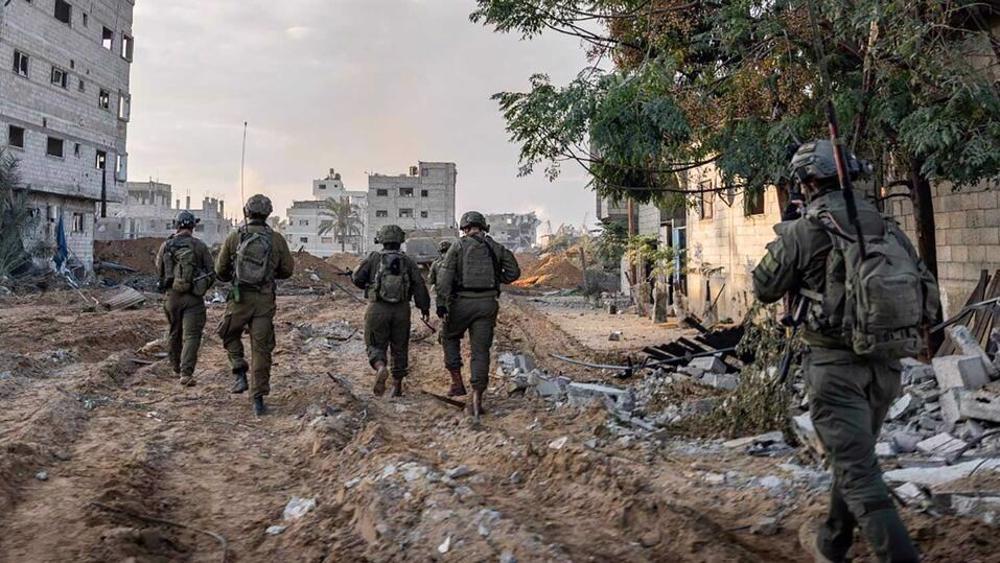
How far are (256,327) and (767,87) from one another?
19.5ft

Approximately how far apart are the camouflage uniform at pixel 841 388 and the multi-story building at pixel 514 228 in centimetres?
6912

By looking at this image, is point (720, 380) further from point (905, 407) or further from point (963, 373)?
point (963, 373)

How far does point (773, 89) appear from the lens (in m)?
7.79

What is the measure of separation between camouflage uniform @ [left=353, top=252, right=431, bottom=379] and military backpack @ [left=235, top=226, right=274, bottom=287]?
0.98 meters

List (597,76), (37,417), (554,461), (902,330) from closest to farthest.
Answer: (902,330), (554,461), (37,417), (597,76)

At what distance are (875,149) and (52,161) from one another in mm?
26698

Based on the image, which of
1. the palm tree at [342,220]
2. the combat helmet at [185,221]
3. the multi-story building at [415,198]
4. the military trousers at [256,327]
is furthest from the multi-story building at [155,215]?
the military trousers at [256,327]

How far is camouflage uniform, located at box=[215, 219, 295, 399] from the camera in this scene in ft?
20.8

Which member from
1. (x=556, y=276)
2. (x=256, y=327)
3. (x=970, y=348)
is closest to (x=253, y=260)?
(x=256, y=327)

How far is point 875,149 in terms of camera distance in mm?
7828

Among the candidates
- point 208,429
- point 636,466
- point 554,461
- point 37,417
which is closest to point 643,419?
point 636,466

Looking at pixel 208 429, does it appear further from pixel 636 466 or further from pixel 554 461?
pixel 636 466

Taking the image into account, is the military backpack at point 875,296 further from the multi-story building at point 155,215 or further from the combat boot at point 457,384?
the multi-story building at point 155,215

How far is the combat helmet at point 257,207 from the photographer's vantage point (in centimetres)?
647
